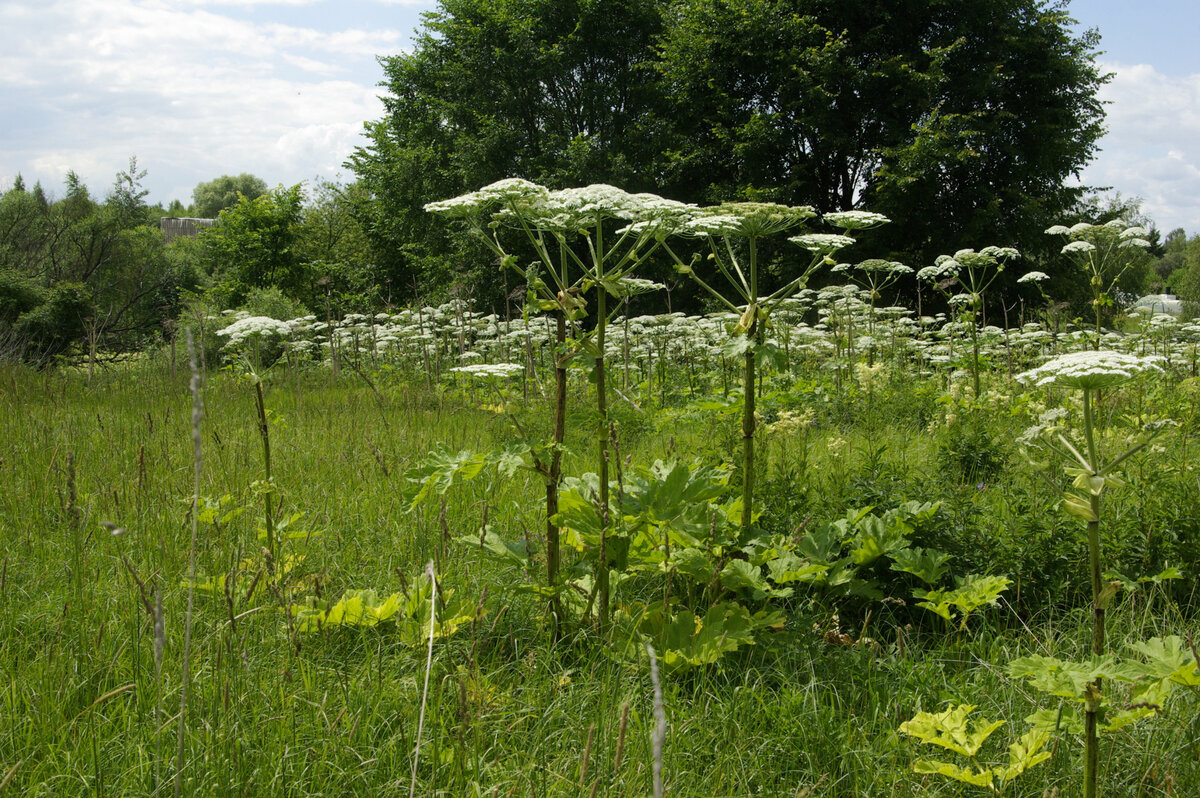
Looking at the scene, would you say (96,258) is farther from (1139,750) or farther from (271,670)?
(1139,750)

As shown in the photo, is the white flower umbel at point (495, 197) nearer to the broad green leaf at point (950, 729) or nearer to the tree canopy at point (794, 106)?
the broad green leaf at point (950, 729)

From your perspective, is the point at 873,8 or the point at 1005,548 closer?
the point at 1005,548

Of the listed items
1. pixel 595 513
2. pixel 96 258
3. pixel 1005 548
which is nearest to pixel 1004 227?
pixel 1005 548

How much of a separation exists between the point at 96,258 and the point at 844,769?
1810 cm

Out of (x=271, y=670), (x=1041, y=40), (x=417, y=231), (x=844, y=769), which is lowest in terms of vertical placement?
(x=844, y=769)

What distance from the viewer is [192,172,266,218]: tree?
3896 inches

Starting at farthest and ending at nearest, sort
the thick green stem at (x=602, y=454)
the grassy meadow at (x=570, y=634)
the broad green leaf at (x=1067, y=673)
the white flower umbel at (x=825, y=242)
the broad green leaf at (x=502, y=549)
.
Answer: the white flower umbel at (x=825, y=242) → the broad green leaf at (x=502, y=549) → the thick green stem at (x=602, y=454) → the grassy meadow at (x=570, y=634) → the broad green leaf at (x=1067, y=673)

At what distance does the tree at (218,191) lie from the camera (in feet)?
325

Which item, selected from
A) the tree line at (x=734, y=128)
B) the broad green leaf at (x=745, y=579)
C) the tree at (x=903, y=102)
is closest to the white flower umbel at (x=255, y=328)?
the broad green leaf at (x=745, y=579)

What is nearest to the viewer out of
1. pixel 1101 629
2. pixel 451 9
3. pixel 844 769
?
pixel 1101 629

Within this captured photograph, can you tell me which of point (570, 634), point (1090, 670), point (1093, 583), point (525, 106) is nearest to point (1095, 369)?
point (1093, 583)

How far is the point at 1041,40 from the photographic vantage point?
19797 millimetres

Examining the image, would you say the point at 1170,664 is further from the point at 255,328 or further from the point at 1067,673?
the point at 255,328

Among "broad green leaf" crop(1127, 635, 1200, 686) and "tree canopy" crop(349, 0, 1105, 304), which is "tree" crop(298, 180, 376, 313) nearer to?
"tree canopy" crop(349, 0, 1105, 304)
